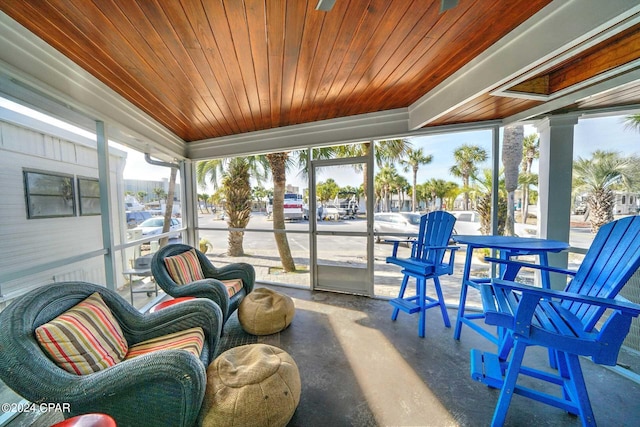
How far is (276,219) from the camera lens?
5.27m

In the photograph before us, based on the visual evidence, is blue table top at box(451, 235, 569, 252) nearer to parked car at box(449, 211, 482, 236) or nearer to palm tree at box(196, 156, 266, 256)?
parked car at box(449, 211, 482, 236)

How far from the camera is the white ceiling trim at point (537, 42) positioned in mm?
1266

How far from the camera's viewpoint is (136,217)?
3.47 m

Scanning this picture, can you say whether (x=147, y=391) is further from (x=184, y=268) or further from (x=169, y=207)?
(x=169, y=207)

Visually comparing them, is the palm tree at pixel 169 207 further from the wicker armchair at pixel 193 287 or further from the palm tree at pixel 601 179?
the palm tree at pixel 601 179

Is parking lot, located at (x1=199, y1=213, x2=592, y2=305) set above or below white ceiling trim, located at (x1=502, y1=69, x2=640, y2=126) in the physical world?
below

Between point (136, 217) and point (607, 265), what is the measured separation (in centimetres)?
509

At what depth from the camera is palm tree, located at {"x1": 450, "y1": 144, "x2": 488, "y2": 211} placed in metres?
3.48

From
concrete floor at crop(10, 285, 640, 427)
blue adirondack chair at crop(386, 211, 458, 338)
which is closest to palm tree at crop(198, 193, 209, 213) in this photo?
concrete floor at crop(10, 285, 640, 427)

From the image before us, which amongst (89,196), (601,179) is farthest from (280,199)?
(601,179)

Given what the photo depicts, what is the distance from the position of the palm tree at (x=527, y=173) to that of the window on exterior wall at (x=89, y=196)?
27.8 ft

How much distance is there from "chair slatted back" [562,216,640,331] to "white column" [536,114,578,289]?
1129mm

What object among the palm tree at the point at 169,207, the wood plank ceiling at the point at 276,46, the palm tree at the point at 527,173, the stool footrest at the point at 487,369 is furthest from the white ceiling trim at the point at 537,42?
the palm tree at the point at 527,173

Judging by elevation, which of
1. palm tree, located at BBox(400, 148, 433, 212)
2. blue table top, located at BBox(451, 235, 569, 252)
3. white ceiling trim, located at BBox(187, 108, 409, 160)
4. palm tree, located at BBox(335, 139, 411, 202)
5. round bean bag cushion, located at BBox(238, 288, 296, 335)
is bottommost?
round bean bag cushion, located at BBox(238, 288, 296, 335)
